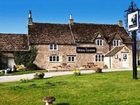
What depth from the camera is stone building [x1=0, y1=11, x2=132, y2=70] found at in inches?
2286

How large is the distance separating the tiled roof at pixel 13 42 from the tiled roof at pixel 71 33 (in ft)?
5.92

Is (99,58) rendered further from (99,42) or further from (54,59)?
(54,59)

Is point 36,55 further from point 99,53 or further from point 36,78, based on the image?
point 36,78

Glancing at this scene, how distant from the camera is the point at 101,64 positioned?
201ft

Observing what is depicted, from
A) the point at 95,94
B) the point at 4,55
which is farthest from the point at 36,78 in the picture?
the point at 4,55

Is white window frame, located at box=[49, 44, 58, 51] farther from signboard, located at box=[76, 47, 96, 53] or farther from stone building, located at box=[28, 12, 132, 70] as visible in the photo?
signboard, located at box=[76, 47, 96, 53]

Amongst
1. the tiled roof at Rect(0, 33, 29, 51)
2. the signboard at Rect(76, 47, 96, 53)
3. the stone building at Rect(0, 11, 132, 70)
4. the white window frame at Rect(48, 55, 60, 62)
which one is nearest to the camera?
the tiled roof at Rect(0, 33, 29, 51)

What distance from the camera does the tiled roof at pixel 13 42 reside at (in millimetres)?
56844

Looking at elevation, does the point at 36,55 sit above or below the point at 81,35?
below

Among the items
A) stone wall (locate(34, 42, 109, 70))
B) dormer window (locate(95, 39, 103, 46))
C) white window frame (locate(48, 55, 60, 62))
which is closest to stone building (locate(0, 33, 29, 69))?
stone wall (locate(34, 42, 109, 70))

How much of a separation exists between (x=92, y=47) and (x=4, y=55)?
51.7ft

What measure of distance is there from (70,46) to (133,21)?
28.0 meters

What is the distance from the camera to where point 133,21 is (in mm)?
32500

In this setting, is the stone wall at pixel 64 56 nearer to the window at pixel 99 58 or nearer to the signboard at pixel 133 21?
the window at pixel 99 58
